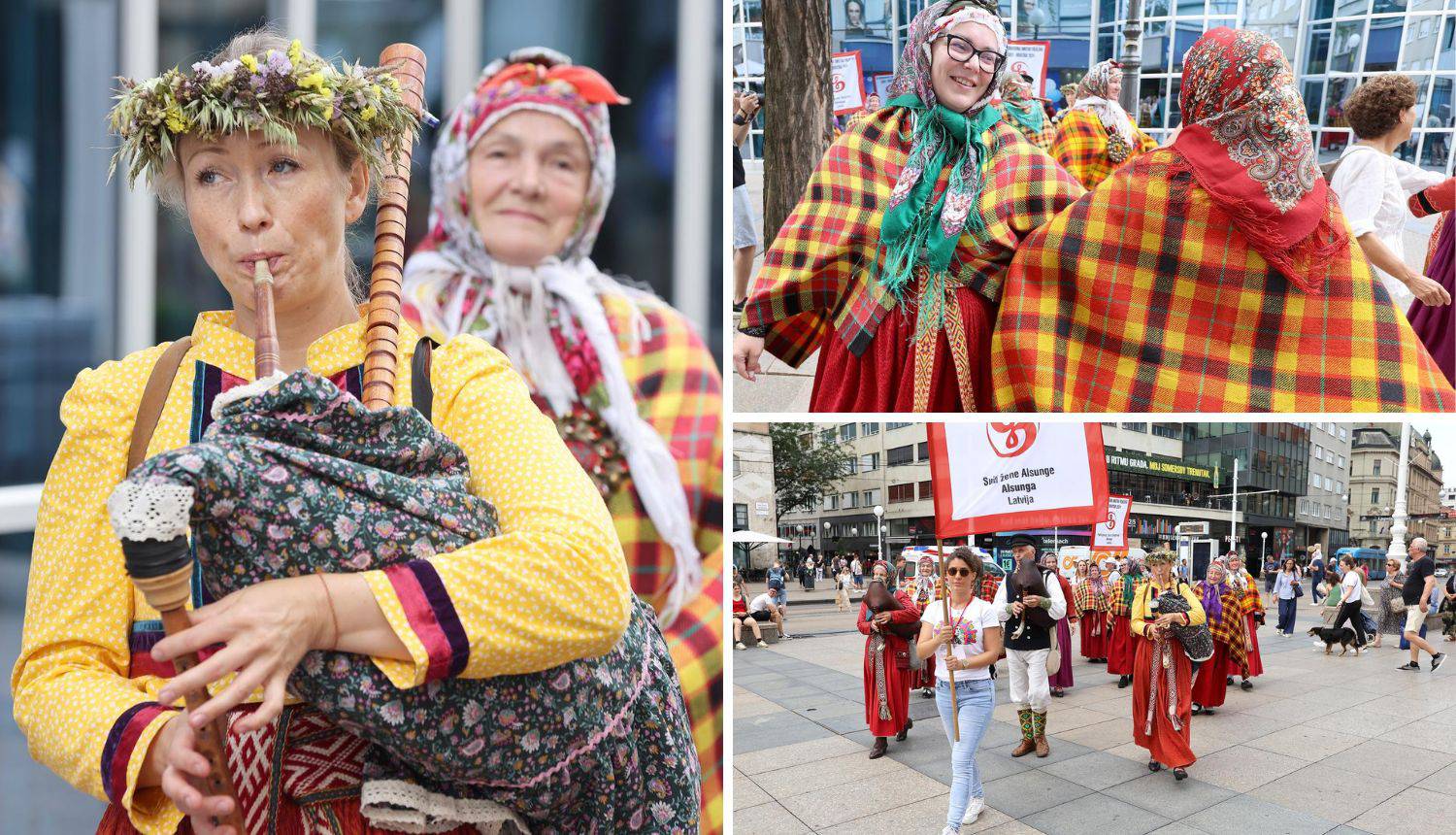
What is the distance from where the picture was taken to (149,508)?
3.40ft

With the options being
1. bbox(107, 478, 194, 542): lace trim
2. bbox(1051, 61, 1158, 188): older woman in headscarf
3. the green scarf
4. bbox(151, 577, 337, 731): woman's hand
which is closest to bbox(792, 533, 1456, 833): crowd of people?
the green scarf

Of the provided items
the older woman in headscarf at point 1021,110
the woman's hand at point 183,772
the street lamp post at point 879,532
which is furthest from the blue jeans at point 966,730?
the woman's hand at point 183,772

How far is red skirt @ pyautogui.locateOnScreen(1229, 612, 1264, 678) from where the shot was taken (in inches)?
133

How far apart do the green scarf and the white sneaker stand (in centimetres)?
175

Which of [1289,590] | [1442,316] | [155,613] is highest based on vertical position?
[1442,316]

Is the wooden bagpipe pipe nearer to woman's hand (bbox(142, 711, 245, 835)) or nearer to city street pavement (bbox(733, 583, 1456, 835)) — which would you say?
woman's hand (bbox(142, 711, 245, 835))

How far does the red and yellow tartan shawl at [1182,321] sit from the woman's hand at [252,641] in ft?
6.04

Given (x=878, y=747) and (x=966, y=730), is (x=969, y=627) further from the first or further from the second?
(x=878, y=747)

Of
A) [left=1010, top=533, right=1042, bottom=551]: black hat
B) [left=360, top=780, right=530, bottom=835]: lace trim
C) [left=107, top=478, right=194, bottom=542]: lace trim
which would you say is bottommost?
[left=1010, top=533, right=1042, bottom=551]: black hat

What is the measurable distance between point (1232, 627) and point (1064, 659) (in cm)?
59

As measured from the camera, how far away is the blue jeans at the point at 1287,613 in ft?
10.4

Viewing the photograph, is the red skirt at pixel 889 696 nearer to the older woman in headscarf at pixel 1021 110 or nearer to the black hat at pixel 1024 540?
the black hat at pixel 1024 540

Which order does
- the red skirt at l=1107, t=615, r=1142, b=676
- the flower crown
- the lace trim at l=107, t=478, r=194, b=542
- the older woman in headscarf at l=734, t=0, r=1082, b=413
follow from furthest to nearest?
the red skirt at l=1107, t=615, r=1142, b=676
the older woman in headscarf at l=734, t=0, r=1082, b=413
the flower crown
the lace trim at l=107, t=478, r=194, b=542

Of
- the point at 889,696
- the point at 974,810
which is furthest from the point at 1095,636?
the point at 889,696
